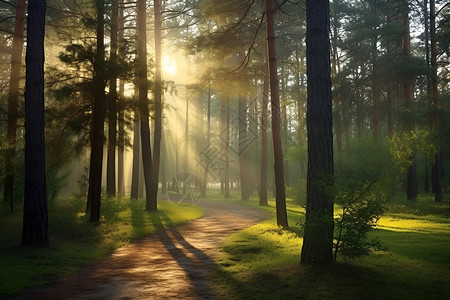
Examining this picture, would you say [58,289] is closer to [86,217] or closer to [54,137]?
[86,217]

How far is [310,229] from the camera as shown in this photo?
7031 millimetres

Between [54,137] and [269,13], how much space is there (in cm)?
1107

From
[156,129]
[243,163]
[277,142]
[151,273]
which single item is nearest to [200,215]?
[156,129]

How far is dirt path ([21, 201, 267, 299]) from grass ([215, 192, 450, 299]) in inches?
19.4

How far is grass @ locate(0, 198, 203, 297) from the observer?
7.22 m

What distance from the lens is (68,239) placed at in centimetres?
1129

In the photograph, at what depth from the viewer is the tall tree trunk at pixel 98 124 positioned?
13.9m

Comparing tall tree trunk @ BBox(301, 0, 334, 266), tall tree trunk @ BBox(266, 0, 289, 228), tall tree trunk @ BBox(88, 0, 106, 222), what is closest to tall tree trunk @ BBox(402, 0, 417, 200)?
tall tree trunk @ BBox(266, 0, 289, 228)

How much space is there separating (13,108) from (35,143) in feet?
30.8

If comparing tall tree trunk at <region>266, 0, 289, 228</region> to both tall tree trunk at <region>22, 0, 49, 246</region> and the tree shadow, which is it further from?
tall tree trunk at <region>22, 0, 49, 246</region>

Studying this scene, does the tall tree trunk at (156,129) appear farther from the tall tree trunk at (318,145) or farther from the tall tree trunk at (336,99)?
the tall tree trunk at (336,99)

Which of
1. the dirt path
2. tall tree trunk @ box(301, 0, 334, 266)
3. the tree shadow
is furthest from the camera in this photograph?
tall tree trunk @ box(301, 0, 334, 266)

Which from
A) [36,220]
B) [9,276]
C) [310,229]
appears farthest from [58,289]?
[310,229]

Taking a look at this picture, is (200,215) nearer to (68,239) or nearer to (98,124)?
(98,124)
